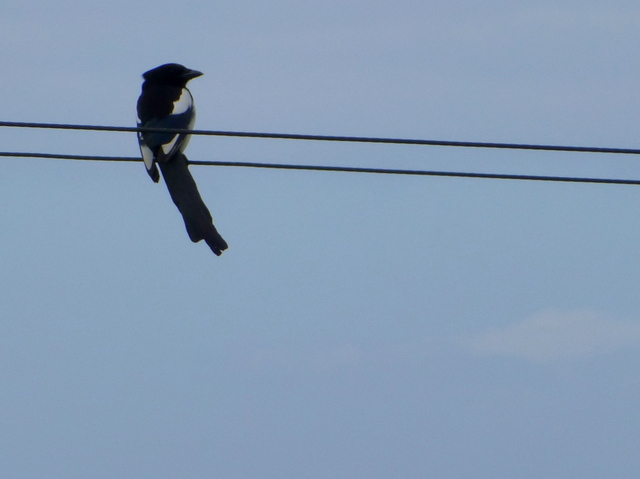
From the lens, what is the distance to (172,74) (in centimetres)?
996

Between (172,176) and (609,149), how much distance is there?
3642 mm

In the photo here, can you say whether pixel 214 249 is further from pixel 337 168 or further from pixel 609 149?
pixel 609 149

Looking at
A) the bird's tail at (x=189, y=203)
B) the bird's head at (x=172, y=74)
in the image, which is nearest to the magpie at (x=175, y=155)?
the bird's tail at (x=189, y=203)

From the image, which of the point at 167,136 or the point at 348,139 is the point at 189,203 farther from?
→ the point at 348,139

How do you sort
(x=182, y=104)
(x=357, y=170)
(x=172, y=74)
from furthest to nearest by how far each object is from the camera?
(x=172, y=74) → (x=182, y=104) → (x=357, y=170)

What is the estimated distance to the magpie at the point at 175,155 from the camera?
805 cm

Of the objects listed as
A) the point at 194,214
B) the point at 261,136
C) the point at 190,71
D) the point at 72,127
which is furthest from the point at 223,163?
the point at 190,71

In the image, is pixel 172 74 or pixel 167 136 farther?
pixel 172 74

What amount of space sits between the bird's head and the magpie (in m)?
0.33

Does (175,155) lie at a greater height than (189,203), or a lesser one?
greater

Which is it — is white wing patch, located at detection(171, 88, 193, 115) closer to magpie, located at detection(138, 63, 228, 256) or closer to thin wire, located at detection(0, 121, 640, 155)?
magpie, located at detection(138, 63, 228, 256)

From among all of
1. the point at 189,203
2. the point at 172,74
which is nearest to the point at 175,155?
the point at 189,203

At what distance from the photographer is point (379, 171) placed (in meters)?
6.19

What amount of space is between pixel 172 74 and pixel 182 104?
70 cm
